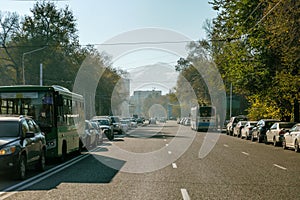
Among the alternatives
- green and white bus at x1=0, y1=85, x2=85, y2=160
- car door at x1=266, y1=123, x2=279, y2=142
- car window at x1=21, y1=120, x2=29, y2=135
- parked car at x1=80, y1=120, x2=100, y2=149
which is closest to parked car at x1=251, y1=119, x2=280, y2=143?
car door at x1=266, y1=123, x2=279, y2=142

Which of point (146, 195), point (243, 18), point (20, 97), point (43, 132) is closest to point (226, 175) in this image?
point (146, 195)

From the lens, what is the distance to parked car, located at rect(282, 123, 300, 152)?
26.6m

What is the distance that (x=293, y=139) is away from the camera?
89.5 feet

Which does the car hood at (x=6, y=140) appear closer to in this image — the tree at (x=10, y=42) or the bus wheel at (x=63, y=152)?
the bus wheel at (x=63, y=152)

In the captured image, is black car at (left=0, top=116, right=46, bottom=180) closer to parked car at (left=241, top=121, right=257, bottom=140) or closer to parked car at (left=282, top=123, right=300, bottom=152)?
parked car at (left=282, top=123, right=300, bottom=152)

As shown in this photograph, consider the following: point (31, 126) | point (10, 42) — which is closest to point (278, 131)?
point (31, 126)

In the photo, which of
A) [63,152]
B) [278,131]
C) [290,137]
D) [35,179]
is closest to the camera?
[35,179]

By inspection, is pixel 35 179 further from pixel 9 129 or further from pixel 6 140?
pixel 9 129

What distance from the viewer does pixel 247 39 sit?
38438 millimetres

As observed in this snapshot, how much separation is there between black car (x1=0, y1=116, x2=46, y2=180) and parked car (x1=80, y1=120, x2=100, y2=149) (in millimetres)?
9085

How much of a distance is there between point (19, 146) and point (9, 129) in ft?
3.78

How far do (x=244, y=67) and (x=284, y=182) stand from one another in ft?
86.4

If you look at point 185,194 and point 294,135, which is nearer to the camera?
point 185,194

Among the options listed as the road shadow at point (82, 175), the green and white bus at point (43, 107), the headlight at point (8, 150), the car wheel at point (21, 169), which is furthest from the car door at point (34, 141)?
the green and white bus at point (43, 107)
